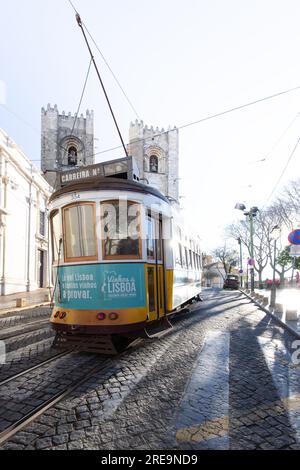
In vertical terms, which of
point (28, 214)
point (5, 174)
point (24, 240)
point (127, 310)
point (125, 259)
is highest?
point (5, 174)

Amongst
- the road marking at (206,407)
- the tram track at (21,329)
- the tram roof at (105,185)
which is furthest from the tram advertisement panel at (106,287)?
the tram track at (21,329)

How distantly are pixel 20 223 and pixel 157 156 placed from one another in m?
29.9

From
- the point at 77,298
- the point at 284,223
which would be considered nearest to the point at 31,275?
the point at 77,298

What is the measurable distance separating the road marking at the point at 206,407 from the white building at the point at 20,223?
14.0 metres

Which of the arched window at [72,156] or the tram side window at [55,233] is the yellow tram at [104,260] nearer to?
the tram side window at [55,233]

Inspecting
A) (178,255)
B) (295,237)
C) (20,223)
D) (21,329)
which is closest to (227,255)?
(20,223)

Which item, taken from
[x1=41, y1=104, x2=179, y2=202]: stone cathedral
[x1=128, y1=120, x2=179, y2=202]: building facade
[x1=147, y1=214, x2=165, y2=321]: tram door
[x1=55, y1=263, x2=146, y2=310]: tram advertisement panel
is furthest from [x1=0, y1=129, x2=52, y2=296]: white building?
[x1=128, y1=120, x2=179, y2=202]: building facade

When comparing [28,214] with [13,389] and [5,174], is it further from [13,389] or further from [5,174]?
[13,389]

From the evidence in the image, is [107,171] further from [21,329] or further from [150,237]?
[21,329]

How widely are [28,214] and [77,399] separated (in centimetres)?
1811

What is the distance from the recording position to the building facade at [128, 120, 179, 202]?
143ft

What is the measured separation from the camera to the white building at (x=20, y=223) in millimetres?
16109

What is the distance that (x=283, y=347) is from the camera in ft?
20.5

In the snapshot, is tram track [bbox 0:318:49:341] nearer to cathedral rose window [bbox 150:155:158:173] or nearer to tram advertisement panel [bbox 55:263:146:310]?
tram advertisement panel [bbox 55:263:146:310]
